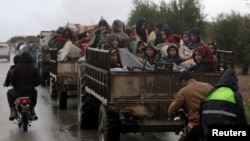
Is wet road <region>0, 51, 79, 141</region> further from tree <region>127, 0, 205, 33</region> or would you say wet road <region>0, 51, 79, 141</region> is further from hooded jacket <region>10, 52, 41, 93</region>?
tree <region>127, 0, 205, 33</region>

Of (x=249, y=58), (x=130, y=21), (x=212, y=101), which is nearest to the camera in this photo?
(x=212, y=101)

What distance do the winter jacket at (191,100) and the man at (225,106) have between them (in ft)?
3.49

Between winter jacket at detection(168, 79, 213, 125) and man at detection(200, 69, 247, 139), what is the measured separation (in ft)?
3.49

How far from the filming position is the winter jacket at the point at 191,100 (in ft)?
21.8

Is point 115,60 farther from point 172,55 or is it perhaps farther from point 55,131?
point 55,131

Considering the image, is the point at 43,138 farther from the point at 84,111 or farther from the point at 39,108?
the point at 39,108

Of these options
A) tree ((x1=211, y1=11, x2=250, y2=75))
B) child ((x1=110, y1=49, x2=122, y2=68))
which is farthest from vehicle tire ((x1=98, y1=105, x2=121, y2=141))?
tree ((x1=211, y1=11, x2=250, y2=75))

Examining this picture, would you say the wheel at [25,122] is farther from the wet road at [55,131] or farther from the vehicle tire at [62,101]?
the vehicle tire at [62,101]

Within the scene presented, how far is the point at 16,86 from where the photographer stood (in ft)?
37.9

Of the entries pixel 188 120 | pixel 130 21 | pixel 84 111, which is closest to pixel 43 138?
pixel 84 111

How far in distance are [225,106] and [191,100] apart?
4.46 ft

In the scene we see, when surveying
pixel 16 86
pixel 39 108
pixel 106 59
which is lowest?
pixel 39 108

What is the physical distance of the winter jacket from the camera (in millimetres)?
6652

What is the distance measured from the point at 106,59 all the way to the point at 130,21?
34411 mm
